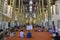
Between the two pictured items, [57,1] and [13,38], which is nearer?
[13,38]

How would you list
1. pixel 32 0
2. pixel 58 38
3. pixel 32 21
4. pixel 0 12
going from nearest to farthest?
pixel 58 38 → pixel 0 12 → pixel 32 0 → pixel 32 21

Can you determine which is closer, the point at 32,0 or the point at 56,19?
the point at 32,0

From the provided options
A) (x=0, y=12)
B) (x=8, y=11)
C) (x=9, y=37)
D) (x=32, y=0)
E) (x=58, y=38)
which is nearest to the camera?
(x=58, y=38)

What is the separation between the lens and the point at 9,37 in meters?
9.16

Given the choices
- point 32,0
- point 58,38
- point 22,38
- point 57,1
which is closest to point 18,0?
point 32,0

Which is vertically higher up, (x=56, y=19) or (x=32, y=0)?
(x=32, y=0)

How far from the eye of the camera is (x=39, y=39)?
9.41 m

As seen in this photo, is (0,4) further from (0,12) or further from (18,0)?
(18,0)

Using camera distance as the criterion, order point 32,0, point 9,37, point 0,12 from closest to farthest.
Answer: point 0,12 < point 9,37 < point 32,0

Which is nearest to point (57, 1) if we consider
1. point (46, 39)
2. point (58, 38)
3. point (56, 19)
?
point (56, 19)

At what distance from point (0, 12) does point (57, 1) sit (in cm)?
2107

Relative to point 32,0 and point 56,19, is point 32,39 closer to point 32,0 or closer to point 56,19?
point 32,0

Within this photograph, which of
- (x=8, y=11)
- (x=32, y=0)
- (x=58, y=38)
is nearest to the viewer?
(x=58, y=38)

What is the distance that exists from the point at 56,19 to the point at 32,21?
21.1 metres
